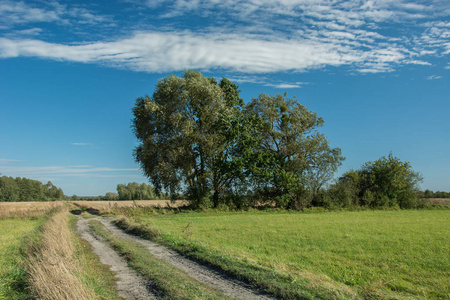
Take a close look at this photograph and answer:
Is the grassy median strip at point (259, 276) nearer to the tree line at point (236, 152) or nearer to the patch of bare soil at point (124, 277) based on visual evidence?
the patch of bare soil at point (124, 277)

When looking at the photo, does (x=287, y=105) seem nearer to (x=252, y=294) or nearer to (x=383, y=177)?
(x=383, y=177)

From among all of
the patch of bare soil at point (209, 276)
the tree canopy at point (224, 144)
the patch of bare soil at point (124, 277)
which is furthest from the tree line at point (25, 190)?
the patch of bare soil at point (209, 276)

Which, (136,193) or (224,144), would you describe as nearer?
(224,144)

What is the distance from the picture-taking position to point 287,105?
4522 centimetres

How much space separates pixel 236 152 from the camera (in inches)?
1654

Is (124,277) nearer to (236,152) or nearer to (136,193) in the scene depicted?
(236,152)

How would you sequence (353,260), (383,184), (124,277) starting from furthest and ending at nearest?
(383,184)
(353,260)
(124,277)

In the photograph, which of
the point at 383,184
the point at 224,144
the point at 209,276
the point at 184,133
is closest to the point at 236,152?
the point at 224,144

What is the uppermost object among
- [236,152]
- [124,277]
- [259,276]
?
[236,152]

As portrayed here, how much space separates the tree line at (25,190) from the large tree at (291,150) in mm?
72610

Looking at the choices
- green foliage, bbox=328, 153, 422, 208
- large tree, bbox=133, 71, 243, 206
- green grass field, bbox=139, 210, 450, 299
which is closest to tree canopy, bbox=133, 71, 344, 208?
large tree, bbox=133, 71, 243, 206

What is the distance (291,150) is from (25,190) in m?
80.9

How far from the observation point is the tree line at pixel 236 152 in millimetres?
37844

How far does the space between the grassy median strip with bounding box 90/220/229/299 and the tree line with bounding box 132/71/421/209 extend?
24.5m
